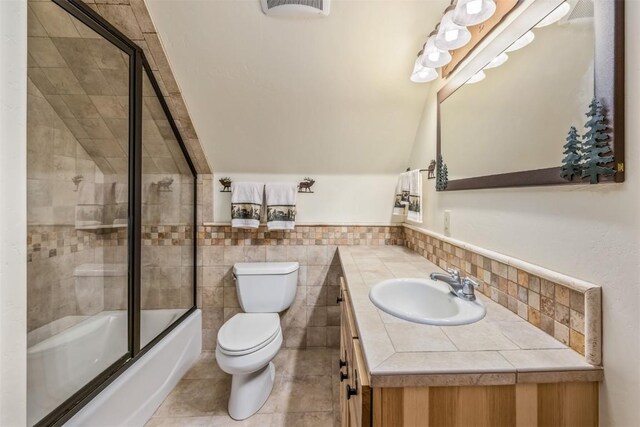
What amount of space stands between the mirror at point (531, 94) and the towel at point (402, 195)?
1.87 feet

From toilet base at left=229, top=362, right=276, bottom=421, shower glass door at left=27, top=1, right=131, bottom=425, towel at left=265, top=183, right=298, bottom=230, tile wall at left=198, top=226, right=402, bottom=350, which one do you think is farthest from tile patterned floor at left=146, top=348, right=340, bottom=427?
towel at left=265, top=183, right=298, bottom=230

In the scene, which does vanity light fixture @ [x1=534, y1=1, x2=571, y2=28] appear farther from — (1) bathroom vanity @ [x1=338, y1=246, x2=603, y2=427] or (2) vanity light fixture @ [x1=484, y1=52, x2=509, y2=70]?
(1) bathroom vanity @ [x1=338, y1=246, x2=603, y2=427]

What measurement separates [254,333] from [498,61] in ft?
5.83

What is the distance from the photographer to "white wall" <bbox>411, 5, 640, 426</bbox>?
21.9 inches

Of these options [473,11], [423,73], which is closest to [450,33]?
[473,11]

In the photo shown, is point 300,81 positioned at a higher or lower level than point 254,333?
higher

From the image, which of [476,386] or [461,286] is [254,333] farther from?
[476,386]

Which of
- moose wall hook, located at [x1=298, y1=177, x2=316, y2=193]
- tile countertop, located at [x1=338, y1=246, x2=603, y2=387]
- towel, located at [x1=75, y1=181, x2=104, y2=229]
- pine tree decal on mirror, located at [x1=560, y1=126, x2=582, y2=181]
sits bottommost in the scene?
tile countertop, located at [x1=338, y1=246, x2=603, y2=387]

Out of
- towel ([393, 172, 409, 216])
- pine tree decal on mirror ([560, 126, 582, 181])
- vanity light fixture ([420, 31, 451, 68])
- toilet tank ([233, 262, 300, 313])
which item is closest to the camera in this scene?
pine tree decal on mirror ([560, 126, 582, 181])

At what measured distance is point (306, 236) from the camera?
219 centimetres

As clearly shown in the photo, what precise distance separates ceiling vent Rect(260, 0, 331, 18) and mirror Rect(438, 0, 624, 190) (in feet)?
2.37
